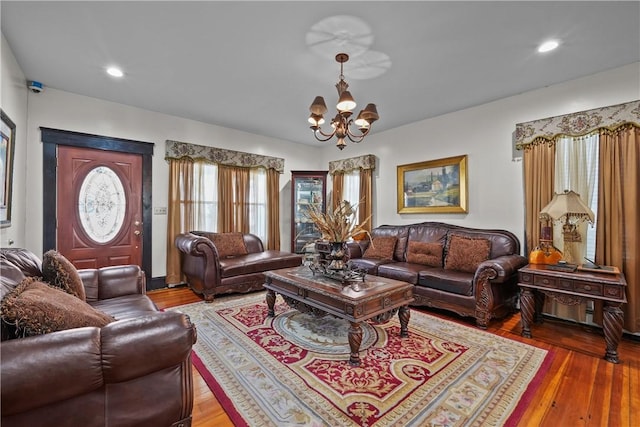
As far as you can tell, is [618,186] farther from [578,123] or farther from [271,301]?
[271,301]

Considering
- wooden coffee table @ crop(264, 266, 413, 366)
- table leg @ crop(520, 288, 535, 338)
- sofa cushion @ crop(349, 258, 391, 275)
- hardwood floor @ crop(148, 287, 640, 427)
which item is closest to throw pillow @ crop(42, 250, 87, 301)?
hardwood floor @ crop(148, 287, 640, 427)

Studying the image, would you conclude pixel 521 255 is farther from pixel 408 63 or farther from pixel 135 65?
pixel 135 65

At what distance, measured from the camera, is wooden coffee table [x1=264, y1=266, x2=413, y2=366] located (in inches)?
84.1

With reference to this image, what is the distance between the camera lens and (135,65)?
290 cm

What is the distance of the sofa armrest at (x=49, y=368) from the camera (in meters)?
0.98

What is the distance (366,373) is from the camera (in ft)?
6.64

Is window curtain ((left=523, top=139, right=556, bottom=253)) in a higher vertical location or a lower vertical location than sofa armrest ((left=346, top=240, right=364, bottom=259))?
higher

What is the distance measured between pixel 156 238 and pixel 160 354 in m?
3.51

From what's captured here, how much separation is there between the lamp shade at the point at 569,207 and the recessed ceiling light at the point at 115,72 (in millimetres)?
4796

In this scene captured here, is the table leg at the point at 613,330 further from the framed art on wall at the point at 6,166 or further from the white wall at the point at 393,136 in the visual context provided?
the framed art on wall at the point at 6,166

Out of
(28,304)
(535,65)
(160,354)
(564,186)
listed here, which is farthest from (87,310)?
(564,186)

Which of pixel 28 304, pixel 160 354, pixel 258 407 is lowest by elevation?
pixel 258 407

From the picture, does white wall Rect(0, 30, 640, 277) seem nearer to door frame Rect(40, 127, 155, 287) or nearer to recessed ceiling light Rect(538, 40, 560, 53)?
door frame Rect(40, 127, 155, 287)

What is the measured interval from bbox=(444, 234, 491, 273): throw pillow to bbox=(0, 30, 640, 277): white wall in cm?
55
